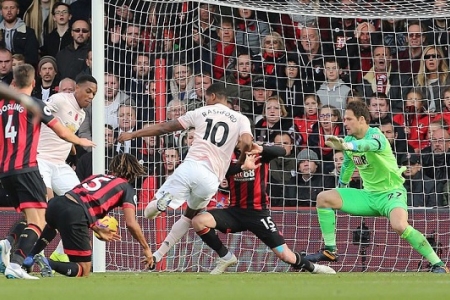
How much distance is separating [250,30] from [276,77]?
2.56 ft

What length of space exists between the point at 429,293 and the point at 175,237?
5576 mm

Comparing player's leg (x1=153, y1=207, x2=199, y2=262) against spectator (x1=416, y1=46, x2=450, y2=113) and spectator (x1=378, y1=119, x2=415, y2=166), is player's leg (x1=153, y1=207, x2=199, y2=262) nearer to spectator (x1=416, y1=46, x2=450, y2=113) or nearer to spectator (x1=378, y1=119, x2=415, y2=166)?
spectator (x1=378, y1=119, x2=415, y2=166)

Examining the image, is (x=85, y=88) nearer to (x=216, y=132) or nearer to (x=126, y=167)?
(x=216, y=132)

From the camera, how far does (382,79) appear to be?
51.0 feet

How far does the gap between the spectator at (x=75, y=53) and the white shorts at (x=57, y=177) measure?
348 cm

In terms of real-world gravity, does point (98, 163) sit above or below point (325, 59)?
below

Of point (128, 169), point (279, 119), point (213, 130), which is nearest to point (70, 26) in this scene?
point (279, 119)

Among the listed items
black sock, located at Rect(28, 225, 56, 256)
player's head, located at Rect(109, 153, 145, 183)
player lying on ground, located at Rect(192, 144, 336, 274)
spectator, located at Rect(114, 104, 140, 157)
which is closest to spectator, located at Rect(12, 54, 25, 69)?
spectator, located at Rect(114, 104, 140, 157)

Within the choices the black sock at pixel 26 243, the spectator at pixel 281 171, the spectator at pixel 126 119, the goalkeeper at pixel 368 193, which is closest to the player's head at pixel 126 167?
the black sock at pixel 26 243

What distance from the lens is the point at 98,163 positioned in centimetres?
1305

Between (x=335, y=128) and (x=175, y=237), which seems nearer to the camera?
(x=175, y=237)

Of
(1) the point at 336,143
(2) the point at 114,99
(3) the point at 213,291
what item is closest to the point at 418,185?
(1) the point at 336,143

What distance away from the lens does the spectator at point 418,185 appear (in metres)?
14.9

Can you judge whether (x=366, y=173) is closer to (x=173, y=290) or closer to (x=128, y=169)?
(x=128, y=169)
